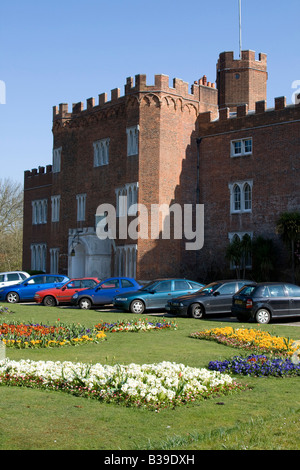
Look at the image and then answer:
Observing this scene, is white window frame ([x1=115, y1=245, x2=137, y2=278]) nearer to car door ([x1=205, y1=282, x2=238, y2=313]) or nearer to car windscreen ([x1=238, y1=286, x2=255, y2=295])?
car door ([x1=205, y1=282, x2=238, y2=313])

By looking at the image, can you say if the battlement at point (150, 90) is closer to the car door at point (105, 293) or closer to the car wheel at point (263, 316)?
the car door at point (105, 293)

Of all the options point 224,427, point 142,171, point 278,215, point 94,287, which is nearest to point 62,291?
point 94,287

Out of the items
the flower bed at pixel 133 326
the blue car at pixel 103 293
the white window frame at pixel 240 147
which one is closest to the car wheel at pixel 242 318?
the flower bed at pixel 133 326

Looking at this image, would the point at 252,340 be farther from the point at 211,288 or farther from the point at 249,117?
the point at 249,117

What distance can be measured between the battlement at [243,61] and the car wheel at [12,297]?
69.7ft

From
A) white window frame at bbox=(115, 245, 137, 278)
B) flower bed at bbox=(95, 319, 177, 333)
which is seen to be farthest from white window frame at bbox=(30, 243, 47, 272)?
flower bed at bbox=(95, 319, 177, 333)

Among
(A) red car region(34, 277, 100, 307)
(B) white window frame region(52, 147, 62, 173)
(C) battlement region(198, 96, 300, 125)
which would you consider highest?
(C) battlement region(198, 96, 300, 125)

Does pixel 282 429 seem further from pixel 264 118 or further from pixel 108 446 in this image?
pixel 264 118

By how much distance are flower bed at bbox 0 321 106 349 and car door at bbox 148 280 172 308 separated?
311 inches

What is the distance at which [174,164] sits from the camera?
33.8 metres

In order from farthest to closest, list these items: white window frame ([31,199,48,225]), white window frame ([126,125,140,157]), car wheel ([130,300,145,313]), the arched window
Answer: white window frame ([31,199,48,225]) < white window frame ([126,125,140,157]) < the arched window < car wheel ([130,300,145,313])

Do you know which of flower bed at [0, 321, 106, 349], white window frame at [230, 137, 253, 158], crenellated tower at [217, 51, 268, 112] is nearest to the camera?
flower bed at [0, 321, 106, 349]

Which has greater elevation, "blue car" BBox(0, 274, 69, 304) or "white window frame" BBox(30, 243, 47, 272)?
"white window frame" BBox(30, 243, 47, 272)

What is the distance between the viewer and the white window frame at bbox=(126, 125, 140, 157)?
33969 millimetres
